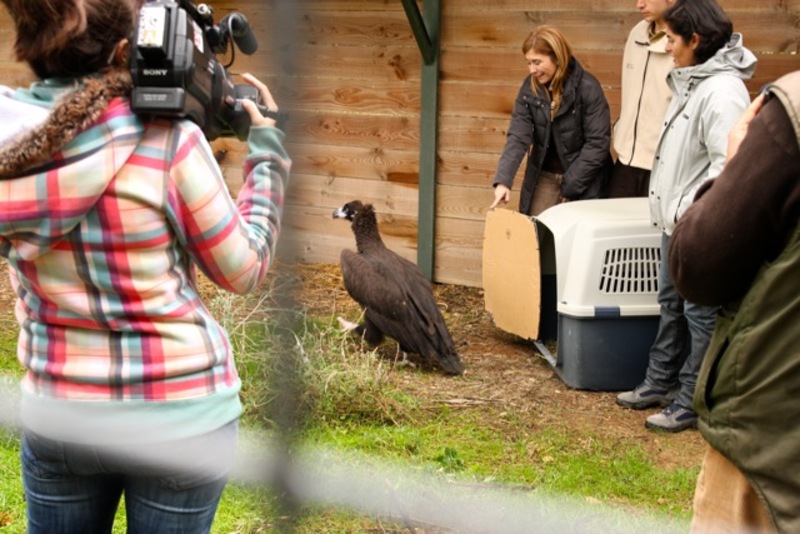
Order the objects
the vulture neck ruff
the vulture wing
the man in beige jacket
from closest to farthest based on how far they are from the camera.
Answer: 1. the man in beige jacket
2. the vulture wing
3. the vulture neck ruff

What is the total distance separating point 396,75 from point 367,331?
1.87 metres

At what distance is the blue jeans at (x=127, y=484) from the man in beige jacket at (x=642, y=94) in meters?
3.51

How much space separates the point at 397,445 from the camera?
414cm

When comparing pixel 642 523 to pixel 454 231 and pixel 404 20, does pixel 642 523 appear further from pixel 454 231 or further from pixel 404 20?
pixel 404 20

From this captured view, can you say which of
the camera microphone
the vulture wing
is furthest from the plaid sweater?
the vulture wing

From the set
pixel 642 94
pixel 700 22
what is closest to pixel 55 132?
pixel 700 22

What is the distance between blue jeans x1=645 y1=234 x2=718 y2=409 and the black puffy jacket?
3.10 ft

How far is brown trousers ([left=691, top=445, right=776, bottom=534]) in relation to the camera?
1860 millimetres

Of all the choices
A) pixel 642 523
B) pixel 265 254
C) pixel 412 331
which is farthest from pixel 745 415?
pixel 412 331

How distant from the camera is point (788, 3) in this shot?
5.21 metres

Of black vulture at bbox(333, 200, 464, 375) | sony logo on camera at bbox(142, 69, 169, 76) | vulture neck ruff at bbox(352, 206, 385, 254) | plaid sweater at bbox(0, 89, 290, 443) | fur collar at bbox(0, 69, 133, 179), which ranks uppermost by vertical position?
sony logo on camera at bbox(142, 69, 169, 76)

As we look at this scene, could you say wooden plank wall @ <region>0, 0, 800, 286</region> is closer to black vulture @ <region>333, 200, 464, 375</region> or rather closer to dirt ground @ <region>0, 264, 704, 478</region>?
dirt ground @ <region>0, 264, 704, 478</region>

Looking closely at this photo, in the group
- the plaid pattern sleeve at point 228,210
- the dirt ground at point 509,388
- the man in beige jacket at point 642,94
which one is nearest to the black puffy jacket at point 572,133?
the man in beige jacket at point 642,94

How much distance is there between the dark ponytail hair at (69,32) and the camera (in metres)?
1.62
